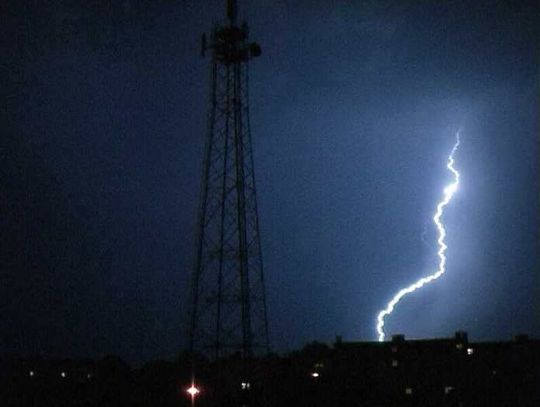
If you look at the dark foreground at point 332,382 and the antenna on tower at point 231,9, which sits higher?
the antenna on tower at point 231,9

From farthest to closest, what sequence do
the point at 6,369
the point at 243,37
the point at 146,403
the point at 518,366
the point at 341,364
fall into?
1. the point at 6,369
2. the point at 341,364
3. the point at 518,366
4. the point at 243,37
5. the point at 146,403

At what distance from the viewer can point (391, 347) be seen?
114 feet

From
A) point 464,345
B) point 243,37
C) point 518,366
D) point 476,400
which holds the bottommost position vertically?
point 476,400

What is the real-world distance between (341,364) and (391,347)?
3.78m

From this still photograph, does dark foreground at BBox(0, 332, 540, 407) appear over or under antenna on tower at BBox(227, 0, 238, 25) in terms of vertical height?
under

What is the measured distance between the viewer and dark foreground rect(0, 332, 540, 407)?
23.3 meters

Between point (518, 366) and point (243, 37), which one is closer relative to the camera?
point (243, 37)

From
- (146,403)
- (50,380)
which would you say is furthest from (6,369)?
(146,403)

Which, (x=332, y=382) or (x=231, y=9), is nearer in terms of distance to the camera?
(x=231, y=9)

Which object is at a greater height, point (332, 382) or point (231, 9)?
point (231, 9)

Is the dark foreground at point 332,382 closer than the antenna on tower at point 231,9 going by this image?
Yes

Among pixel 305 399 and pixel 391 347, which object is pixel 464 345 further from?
pixel 305 399

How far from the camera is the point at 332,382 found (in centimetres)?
2622

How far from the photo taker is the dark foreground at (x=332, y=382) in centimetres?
2328
